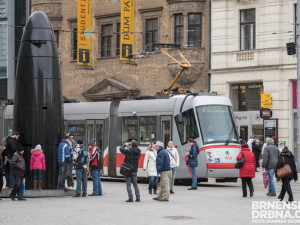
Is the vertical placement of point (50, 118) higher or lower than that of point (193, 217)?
higher

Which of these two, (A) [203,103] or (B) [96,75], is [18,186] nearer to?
(A) [203,103]

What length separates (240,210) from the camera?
18.9m

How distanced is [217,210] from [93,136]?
1438 cm

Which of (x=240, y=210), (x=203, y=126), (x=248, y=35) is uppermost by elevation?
(x=248, y=35)

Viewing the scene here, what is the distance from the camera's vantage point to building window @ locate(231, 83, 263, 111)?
1604 inches

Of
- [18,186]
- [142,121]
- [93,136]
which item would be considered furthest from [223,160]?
[18,186]

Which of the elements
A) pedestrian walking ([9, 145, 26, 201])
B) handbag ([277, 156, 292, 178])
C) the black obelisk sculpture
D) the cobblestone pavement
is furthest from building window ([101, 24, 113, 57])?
handbag ([277, 156, 292, 178])

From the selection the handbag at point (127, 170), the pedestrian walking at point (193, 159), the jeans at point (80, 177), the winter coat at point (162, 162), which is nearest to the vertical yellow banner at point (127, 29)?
the pedestrian walking at point (193, 159)

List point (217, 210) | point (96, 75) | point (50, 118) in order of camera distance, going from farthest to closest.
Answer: point (96, 75) → point (50, 118) → point (217, 210)

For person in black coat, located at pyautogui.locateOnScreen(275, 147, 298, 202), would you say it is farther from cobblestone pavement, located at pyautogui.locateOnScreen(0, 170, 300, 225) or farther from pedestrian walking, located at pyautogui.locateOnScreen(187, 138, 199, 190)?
pedestrian walking, located at pyautogui.locateOnScreen(187, 138, 199, 190)

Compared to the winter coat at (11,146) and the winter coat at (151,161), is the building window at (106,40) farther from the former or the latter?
the winter coat at (11,146)

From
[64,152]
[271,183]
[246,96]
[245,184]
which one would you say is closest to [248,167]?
[245,184]

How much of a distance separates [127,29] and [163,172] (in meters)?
20.8

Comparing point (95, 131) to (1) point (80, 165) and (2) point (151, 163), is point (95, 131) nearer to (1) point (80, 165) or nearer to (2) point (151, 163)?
(2) point (151, 163)
